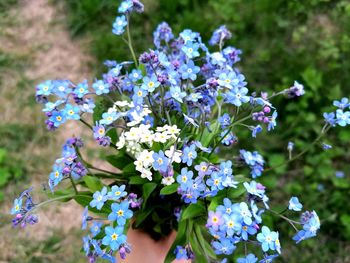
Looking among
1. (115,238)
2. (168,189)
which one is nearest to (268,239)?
(168,189)

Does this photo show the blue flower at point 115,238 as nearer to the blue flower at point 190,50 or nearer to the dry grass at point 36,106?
the blue flower at point 190,50

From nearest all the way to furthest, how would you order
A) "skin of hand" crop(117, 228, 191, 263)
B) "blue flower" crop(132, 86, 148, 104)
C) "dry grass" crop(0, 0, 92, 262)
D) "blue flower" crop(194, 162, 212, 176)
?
"blue flower" crop(194, 162, 212, 176), "blue flower" crop(132, 86, 148, 104), "skin of hand" crop(117, 228, 191, 263), "dry grass" crop(0, 0, 92, 262)

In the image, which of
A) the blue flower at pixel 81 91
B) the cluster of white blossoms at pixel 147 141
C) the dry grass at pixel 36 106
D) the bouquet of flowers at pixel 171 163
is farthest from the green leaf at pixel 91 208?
the dry grass at pixel 36 106

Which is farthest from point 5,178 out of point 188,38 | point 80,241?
point 188,38

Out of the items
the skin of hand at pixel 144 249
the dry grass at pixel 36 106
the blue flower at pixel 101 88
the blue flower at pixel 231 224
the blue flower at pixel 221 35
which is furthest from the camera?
the dry grass at pixel 36 106

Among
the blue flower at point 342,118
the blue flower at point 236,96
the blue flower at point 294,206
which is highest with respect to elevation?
the blue flower at point 236,96

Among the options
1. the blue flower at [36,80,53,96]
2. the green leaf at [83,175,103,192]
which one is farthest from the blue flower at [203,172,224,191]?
the blue flower at [36,80,53,96]

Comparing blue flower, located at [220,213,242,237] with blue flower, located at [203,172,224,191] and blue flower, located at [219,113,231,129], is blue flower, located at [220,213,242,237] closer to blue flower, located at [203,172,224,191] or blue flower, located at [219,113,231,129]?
blue flower, located at [203,172,224,191]
